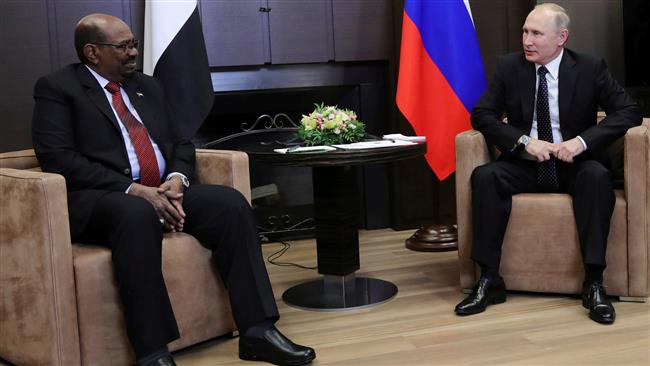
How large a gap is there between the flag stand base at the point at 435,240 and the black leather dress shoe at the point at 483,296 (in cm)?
A: 104

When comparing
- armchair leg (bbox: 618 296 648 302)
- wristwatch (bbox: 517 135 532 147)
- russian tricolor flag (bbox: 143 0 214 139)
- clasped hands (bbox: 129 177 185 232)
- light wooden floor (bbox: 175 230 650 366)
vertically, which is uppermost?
russian tricolor flag (bbox: 143 0 214 139)

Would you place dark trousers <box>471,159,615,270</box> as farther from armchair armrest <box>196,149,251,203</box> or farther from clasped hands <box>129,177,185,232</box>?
clasped hands <box>129,177,185,232</box>

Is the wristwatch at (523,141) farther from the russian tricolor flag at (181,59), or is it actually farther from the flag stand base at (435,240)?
the russian tricolor flag at (181,59)

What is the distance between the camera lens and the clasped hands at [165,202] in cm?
266

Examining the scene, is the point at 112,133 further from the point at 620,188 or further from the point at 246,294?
the point at 620,188

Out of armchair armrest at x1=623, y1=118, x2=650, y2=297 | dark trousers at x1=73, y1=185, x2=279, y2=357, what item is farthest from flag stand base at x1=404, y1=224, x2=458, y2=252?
dark trousers at x1=73, y1=185, x2=279, y2=357

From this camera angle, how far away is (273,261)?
13.7 ft

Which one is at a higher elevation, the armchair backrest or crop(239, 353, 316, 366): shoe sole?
the armchair backrest

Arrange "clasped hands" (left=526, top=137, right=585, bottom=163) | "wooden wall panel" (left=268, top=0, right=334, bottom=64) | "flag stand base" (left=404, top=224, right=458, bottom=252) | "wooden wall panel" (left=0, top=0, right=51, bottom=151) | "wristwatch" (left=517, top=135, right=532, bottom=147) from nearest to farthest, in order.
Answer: "clasped hands" (left=526, top=137, right=585, bottom=163)
"wristwatch" (left=517, top=135, right=532, bottom=147)
"wooden wall panel" (left=0, top=0, right=51, bottom=151)
"flag stand base" (left=404, top=224, right=458, bottom=252)
"wooden wall panel" (left=268, top=0, right=334, bottom=64)

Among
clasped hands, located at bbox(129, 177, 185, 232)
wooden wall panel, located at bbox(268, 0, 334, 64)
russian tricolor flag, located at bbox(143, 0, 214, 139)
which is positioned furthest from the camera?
wooden wall panel, located at bbox(268, 0, 334, 64)

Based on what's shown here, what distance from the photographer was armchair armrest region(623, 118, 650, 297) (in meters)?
2.98

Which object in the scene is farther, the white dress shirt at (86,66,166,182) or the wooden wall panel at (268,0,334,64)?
the wooden wall panel at (268,0,334,64)

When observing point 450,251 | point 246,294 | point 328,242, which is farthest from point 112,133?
point 450,251

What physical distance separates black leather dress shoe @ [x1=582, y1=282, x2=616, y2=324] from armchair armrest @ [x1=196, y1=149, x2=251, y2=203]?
51.5 inches
